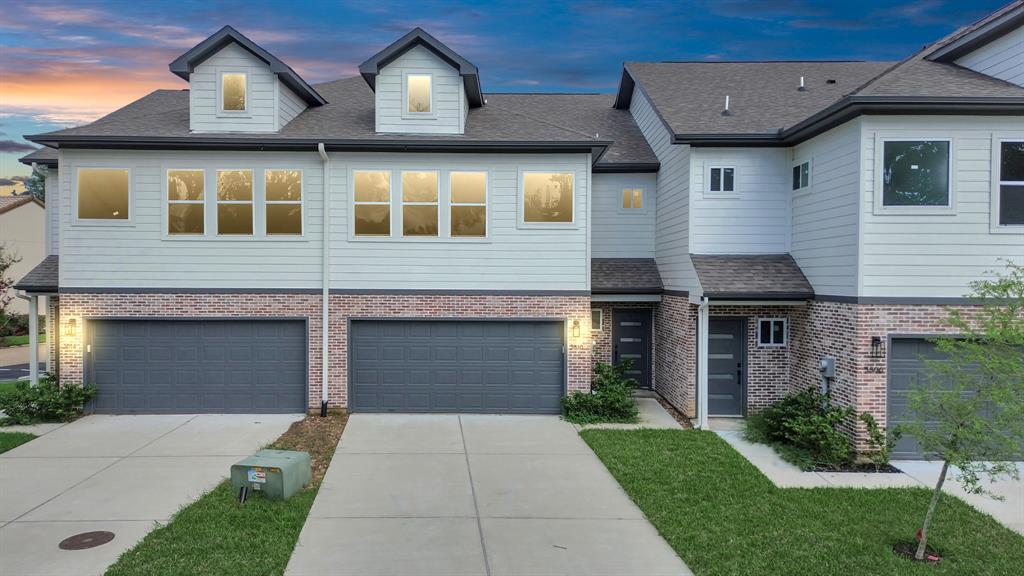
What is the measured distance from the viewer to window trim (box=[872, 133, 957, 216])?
10.2 metres

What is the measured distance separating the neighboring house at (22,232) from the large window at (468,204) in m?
29.9

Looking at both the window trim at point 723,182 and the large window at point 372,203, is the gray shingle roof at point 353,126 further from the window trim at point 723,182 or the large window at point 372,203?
the window trim at point 723,182

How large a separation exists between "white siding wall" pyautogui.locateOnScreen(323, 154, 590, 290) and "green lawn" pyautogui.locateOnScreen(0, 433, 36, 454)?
634 cm

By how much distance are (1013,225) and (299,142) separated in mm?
13635

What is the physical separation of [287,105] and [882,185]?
12420mm

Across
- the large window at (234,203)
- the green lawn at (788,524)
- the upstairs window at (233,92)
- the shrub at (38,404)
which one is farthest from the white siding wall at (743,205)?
the shrub at (38,404)

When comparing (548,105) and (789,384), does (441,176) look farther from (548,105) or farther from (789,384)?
(789,384)

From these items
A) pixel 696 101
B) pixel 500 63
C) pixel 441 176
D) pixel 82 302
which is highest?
pixel 500 63

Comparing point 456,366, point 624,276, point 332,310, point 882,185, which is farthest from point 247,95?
point 882,185

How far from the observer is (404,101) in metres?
13.5

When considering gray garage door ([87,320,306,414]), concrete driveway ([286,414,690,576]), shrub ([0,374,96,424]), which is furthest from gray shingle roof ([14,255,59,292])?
concrete driveway ([286,414,690,576])

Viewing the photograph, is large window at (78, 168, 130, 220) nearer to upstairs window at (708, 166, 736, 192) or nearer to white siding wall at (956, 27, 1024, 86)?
upstairs window at (708, 166, 736, 192)

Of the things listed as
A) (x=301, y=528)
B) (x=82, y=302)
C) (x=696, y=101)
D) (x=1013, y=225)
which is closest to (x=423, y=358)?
(x=301, y=528)

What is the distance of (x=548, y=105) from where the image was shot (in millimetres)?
19219
